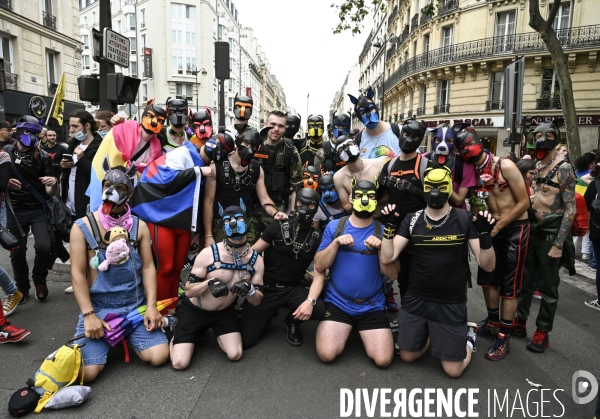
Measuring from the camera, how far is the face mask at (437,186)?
351 cm

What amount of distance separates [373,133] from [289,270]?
7.29 ft

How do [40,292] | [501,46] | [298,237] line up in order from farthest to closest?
1. [501,46]
2. [40,292]
3. [298,237]

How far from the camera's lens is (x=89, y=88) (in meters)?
6.43

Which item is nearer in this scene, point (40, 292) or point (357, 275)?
point (357, 275)

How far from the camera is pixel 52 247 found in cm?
509

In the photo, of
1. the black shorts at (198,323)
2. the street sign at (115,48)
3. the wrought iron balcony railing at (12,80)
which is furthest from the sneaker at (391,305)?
the wrought iron balcony railing at (12,80)

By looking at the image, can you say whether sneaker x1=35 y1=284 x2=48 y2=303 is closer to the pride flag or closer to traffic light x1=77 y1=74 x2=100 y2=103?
the pride flag

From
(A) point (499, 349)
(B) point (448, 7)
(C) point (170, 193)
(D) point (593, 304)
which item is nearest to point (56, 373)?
(C) point (170, 193)

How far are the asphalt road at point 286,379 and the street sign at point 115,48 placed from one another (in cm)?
405

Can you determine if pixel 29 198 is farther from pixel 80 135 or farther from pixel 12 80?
pixel 12 80

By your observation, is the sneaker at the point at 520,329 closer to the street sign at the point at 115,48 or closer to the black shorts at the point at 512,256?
the black shorts at the point at 512,256

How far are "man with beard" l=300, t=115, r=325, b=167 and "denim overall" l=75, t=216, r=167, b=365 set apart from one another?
11.2 feet

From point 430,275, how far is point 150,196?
119 inches

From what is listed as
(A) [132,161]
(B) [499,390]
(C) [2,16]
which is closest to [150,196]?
(A) [132,161]
